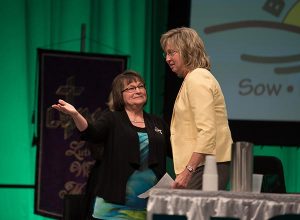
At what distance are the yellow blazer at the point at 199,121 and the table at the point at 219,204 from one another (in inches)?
15.7

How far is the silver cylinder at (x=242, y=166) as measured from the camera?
8.44 ft

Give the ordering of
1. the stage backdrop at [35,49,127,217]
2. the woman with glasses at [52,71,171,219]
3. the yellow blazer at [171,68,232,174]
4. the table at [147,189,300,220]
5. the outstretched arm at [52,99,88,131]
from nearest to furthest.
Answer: the table at [147,189,300,220], the yellow blazer at [171,68,232,174], the outstretched arm at [52,99,88,131], the woman with glasses at [52,71,171,219], the stage backdrop at [35,49,127,217]

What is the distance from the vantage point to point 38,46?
5.04 metres

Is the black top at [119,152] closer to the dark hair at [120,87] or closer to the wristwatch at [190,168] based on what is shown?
the dark hair at [120,87]

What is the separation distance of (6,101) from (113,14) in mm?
1082

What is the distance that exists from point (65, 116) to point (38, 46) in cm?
72

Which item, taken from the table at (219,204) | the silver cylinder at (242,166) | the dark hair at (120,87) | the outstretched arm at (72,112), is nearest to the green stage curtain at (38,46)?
the dark hair at (120,87)

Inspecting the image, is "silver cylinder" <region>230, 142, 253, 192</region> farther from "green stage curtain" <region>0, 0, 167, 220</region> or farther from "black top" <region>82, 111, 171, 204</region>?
"green stage curtain" <region>0, 0, 167, 220</region>

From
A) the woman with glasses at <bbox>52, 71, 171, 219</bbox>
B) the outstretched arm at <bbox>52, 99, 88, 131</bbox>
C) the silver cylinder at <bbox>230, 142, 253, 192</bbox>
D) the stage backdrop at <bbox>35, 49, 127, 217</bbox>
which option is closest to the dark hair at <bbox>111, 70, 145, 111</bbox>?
the woman with glasses at <bbox>52, 71, 171, 219</bbox>

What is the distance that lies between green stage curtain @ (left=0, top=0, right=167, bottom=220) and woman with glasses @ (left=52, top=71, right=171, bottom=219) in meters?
1.41

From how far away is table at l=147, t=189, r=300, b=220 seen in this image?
8.01ft

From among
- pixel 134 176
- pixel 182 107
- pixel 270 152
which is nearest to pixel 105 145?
pixel 134 176

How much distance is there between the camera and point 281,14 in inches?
202

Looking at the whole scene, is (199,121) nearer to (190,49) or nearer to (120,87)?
(190,49)
